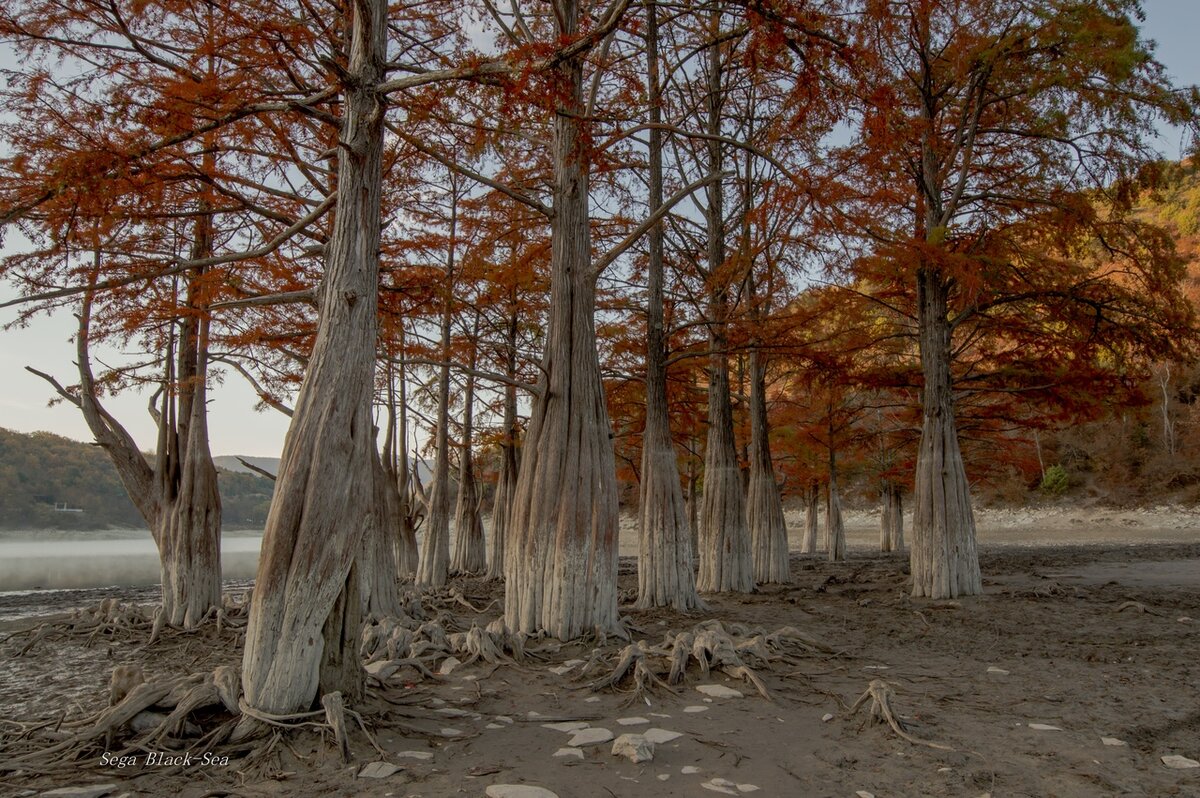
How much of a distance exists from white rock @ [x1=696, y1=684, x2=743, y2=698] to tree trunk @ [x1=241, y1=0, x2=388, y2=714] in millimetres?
2611

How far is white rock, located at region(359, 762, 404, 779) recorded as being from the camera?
3.84 meters

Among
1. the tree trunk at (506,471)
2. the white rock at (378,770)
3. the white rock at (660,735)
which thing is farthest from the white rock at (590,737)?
the tree trunk at (506,471)

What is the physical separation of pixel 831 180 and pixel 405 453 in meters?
11.7

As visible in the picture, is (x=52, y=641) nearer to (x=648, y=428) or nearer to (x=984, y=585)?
(x=648, y=428)

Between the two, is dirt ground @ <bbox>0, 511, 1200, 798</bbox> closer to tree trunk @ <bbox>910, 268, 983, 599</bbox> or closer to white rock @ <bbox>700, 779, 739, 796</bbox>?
white rock @ <bbox>700, 779, 739, 796</bbox>

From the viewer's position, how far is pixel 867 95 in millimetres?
6062

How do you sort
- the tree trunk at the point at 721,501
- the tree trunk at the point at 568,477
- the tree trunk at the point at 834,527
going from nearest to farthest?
the tree trunk at the point at 568,477, the tree trunk at the point at 721,501, the tree trunk at the point at 834,527

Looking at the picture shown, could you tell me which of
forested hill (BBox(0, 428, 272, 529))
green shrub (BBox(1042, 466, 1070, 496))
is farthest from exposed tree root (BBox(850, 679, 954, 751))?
forested hill (BBox(0, 428, 272, 529))

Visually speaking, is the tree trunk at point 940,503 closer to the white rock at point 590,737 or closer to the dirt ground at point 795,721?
the dirt ground at point 795,721

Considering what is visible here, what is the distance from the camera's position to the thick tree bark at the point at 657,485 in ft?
36.4

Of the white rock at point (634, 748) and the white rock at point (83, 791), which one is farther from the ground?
the white rock at point (83, 791)

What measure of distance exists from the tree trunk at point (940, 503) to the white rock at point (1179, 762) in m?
7.95

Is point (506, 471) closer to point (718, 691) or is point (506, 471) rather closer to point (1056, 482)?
point (718, 691)

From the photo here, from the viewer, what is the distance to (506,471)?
2022cm
